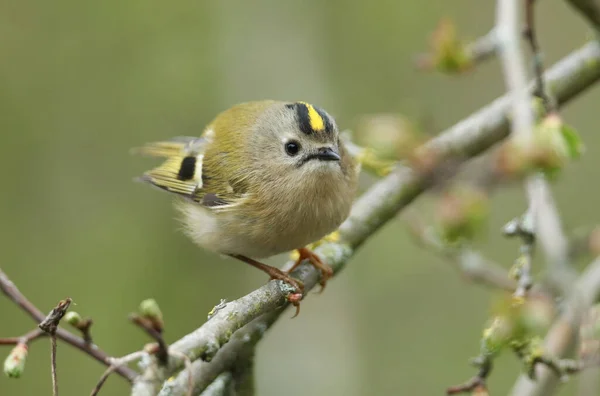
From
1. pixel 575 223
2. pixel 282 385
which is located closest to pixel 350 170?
pixel 282 385

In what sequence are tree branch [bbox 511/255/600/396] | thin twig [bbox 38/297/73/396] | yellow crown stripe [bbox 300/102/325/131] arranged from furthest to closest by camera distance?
1. yellow crown stripe [bbox 300/102/325/131]
2. tree branch [bbox 511/255/600/396]
3. thin twig [bbox 38/297/73/396]

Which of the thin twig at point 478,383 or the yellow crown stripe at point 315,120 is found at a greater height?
the yellow crown stripe at point 315,120

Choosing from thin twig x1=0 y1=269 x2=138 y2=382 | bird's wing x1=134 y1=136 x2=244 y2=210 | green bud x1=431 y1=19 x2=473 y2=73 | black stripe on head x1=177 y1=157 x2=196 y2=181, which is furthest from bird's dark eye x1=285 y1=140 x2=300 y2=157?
thin twig x1=0 y1=269 x2=138 y2=382

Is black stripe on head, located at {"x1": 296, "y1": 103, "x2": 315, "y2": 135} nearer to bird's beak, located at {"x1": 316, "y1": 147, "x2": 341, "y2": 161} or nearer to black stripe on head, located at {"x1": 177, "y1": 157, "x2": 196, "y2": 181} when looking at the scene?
bird's beak, located at {"x1": 316, "y1": 147, "x2": 341, "y2": 161}

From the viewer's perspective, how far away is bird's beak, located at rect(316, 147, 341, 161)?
282 centimetres

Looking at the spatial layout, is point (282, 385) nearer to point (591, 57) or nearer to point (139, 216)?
point (139, 216)

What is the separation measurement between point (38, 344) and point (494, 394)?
3.59m

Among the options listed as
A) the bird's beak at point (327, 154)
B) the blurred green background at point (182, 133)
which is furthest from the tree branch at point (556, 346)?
the blurred green background at point (182, 133)

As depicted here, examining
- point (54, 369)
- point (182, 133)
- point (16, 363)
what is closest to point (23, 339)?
point (16, 363)

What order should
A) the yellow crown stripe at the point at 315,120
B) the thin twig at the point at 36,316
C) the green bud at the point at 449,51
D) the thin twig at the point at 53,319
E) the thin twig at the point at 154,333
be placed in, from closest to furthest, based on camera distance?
the thin twig at the point at 154,333 < the thin twig at the point at 53,319 < the thin twig at the point at 36,316 < the green bud at the point at 449,51 < the yellow crown stripe at the point at 315,120

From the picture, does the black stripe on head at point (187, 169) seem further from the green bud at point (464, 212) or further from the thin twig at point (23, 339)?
the green bud at point (464, 212)

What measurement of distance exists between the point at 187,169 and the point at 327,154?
→ 860 mm

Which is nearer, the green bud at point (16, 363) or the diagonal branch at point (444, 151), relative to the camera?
the green bud at point (16, 363)

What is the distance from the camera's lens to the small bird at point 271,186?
2.78 meters
